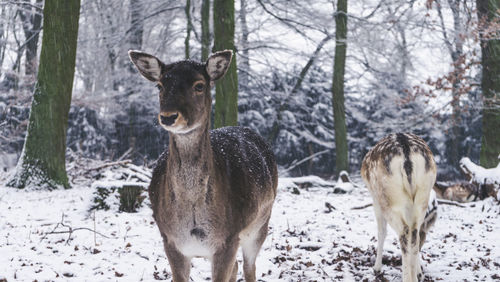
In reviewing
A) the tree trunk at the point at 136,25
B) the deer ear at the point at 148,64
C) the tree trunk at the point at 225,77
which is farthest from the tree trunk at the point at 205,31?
the deer ear at the point at 148,64

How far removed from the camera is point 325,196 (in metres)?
11.6

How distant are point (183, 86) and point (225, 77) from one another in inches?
315

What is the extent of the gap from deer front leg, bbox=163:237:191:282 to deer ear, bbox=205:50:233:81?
4.35 feet

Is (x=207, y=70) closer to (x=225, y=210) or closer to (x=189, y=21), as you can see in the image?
(x=225, y=210)

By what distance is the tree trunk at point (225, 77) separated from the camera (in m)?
10.9

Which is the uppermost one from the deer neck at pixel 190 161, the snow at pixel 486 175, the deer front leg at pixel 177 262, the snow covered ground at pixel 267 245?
the deer neck at pixel 190 161

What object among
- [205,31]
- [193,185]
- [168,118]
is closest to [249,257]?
[193,185]

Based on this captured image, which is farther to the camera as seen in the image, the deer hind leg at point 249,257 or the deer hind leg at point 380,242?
the deer hind leg at point 380,242

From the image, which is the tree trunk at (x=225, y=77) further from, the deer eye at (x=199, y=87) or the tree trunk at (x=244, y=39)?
the deer eye at (x=199, y=87)

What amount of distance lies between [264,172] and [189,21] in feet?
40.5

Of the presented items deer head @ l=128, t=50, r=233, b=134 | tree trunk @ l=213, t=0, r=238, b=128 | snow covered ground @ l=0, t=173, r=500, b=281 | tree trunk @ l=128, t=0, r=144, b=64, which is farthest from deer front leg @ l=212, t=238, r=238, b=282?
tree trunk @ l=128, t=0, r=144, b=64

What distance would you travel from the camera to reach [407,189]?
452 cm

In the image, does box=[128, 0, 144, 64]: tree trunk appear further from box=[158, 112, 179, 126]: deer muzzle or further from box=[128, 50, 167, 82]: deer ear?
box=[158, 112, 179, 126]: deer muzzle

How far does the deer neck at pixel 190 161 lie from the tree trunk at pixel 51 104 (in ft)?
24.2
